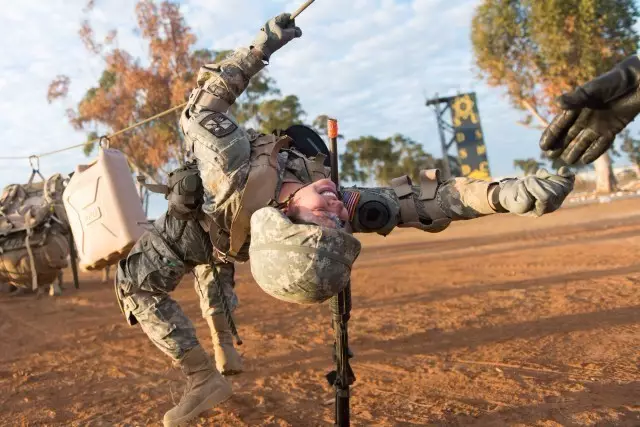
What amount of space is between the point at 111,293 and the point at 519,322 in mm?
7409

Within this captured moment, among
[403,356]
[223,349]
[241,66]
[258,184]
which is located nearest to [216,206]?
[258,184]

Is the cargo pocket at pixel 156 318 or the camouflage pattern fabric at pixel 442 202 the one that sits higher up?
the camouflage pattern fabric at pixel 442 202

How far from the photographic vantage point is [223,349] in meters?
3.42

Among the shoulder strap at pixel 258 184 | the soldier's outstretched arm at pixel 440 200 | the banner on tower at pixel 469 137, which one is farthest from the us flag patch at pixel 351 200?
the banner on tower at pixel 469 137

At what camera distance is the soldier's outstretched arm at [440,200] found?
6.50ft

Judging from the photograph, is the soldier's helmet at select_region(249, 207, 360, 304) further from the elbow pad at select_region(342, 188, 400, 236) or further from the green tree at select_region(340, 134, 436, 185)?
the green tree at select_region(340, 134, 436, 185)

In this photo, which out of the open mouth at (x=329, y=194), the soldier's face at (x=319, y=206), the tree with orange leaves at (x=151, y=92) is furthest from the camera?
the tree with orange leaves at (x=151, y=92)

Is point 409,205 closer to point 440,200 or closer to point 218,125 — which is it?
point 440,200

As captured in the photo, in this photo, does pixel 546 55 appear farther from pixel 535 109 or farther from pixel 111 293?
pixel 111 293

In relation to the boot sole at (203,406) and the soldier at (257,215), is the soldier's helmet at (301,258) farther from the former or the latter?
the boot sole at (203,406)

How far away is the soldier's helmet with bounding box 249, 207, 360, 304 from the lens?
75.5 inches

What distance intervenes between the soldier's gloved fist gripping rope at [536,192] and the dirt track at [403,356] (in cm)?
137

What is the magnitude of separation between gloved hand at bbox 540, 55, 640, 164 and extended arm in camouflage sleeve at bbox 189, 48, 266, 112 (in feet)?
5.05

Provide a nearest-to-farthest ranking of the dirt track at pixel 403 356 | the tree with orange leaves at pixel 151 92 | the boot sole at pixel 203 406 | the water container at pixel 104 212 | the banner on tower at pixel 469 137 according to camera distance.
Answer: the boot sole at pixel 203 406, the dirt track at pixel 403 356, the water container at pixel 104 212, the tree with orange leaves at pixel 151 92, the banner on tower at pixel 469 137
